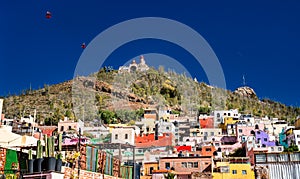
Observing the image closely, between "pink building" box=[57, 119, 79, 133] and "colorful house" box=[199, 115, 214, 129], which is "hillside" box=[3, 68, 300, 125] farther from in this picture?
"colorful house" box=[199, 115, 214, 129]

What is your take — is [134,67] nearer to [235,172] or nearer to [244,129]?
[244,129]

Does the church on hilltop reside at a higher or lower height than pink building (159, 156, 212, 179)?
higher

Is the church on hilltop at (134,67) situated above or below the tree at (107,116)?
above

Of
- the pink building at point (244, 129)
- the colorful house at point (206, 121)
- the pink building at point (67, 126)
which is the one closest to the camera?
the pink building at point (244, 129)

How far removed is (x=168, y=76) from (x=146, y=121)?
30.9 meters

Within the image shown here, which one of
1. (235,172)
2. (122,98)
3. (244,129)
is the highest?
(122,98)

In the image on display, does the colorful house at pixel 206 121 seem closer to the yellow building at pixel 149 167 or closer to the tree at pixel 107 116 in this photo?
the tree at pixel 107 116

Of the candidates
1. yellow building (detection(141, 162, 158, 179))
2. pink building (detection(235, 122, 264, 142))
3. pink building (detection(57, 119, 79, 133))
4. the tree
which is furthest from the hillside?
yellow building (detection(141, 162, 158, 179))

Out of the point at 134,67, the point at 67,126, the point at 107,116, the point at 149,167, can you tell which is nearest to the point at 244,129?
the point at 149,167

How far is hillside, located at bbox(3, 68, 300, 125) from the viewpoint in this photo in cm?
5779

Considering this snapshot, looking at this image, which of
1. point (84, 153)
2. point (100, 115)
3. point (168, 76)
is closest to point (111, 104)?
point (100, 115)

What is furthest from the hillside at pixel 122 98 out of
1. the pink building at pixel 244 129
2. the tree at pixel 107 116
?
the pink building at pixel 244 129

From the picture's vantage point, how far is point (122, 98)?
7081 centimetres

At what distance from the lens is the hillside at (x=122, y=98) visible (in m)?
57.8
